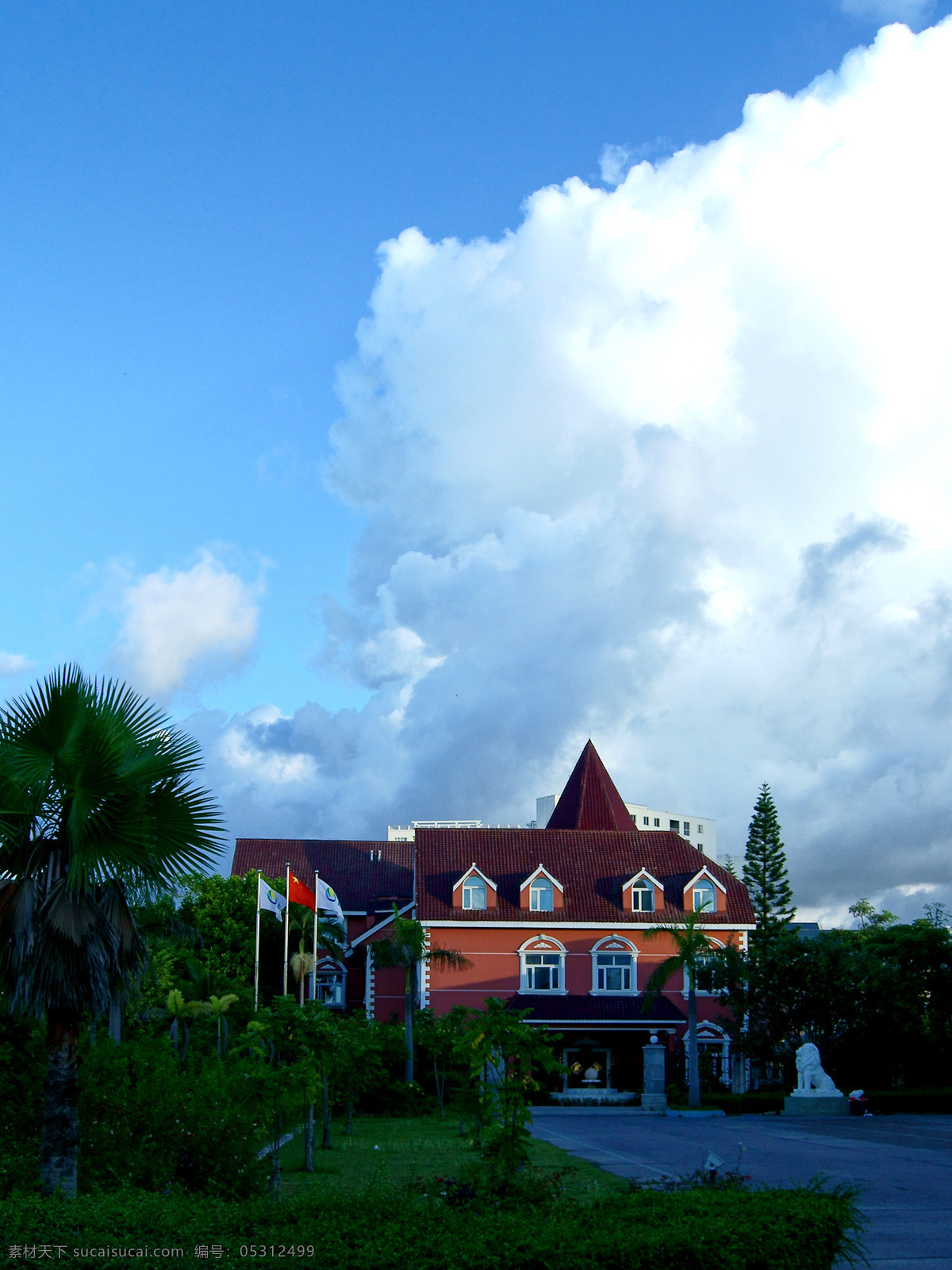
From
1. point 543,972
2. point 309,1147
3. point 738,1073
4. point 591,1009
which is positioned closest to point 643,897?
point 543,972

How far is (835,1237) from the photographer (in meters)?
7.12

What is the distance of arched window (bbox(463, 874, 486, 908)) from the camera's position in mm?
45875

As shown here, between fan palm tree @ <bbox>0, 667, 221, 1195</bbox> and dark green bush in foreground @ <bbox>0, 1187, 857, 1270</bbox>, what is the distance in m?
3.14

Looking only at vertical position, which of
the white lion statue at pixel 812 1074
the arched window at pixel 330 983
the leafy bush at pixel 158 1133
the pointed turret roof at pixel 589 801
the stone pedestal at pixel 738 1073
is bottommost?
the stone pedestal at pixel 738 1073

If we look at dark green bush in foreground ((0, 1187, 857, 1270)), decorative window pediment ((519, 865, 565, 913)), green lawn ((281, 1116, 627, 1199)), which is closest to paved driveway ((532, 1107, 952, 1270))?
green lawn ((281, 1116, 627, 1199))

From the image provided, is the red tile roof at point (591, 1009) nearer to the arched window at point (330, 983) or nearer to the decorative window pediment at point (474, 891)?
the decorative window pediment at point (474, 891)

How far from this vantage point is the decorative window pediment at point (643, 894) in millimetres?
45969

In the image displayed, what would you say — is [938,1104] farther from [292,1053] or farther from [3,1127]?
[3,1127]

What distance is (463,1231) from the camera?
7.00 metres

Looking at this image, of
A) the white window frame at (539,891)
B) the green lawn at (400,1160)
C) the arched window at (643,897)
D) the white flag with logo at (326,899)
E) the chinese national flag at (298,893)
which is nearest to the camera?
the green lawn at (400,1160)

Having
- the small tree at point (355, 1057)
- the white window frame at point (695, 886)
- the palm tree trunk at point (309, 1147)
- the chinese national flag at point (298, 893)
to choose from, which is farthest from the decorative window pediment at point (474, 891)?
the palm tree trunk at point (309, 1147)

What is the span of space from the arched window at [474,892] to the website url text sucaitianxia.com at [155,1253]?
131 ft

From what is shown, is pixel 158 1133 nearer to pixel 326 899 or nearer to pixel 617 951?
pixel 326 899

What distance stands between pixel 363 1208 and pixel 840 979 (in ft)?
111
